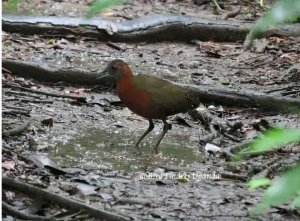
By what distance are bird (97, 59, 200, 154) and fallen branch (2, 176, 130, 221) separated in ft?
5.17

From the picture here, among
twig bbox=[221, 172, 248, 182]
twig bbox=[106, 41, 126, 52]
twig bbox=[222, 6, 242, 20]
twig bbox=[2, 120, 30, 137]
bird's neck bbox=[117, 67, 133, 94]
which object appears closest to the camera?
twig bbox=[221, 172, 248, 182]

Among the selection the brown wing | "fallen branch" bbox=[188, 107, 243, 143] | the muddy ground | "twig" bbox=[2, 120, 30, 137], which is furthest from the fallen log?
"twig" bbox=[2, 120, 30, 137]

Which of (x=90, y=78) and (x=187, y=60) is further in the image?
(x=187, y=60)

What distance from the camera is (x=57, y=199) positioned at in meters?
3.56

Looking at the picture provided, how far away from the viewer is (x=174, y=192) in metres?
4.08

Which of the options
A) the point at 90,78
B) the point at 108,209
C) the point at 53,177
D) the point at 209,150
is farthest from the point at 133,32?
the point at 108,209

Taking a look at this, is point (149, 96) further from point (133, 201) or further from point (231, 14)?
point (231, 14)

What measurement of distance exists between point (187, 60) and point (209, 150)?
3.50 metres

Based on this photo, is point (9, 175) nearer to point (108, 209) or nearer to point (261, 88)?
point (108, 209)

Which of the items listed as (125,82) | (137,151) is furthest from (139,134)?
(125,82)

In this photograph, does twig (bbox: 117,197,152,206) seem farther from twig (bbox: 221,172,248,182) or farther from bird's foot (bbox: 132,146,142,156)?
bird's foot (bbox: 132,146,142,156)

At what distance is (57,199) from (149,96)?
1721mm

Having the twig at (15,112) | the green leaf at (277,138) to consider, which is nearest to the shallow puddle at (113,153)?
the twig at (15,112)

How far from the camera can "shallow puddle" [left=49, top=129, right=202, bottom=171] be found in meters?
4.69
